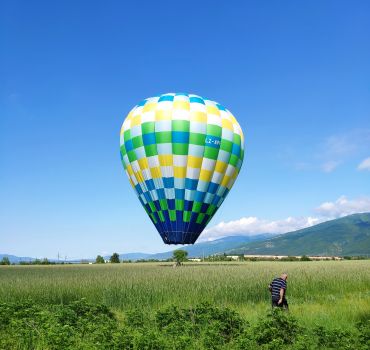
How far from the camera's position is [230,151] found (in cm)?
3709

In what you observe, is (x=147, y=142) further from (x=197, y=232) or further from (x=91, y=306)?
(x=91, y=306)

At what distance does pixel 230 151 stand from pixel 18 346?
27.7 metres

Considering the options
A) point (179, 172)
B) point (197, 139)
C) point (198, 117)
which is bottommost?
point (179, 172)

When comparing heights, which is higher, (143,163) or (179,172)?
(143,163)

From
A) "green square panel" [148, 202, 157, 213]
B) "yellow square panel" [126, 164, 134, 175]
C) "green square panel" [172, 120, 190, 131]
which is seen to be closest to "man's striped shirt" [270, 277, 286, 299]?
"green square panel" [172, 120, 190, 131]

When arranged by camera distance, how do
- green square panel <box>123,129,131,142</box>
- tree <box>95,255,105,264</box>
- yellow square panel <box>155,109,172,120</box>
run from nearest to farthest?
1. yellow square panel <box>155,109,172,120</box>
2. green square panel <box>123,129,131,142</box>
3. tree <box>95,255,105,264</box>

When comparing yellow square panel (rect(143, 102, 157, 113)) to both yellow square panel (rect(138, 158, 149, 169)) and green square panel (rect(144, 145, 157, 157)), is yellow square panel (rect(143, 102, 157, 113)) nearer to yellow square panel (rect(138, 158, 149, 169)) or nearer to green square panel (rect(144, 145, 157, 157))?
green square panel (rect(144, 145, 157, 157))

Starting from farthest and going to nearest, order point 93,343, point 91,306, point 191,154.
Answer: point 191,154 → point 91,306 → point 93,343

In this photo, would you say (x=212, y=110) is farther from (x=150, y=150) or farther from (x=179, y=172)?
(x=150, y=150)

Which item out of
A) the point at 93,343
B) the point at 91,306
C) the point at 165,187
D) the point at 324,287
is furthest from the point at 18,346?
the point at 165,187

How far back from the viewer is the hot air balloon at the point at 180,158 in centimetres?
3566

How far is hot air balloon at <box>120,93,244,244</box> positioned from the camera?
3566cm

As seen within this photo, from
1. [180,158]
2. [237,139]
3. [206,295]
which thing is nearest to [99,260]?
[237,139]

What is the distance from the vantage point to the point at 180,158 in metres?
35.6
